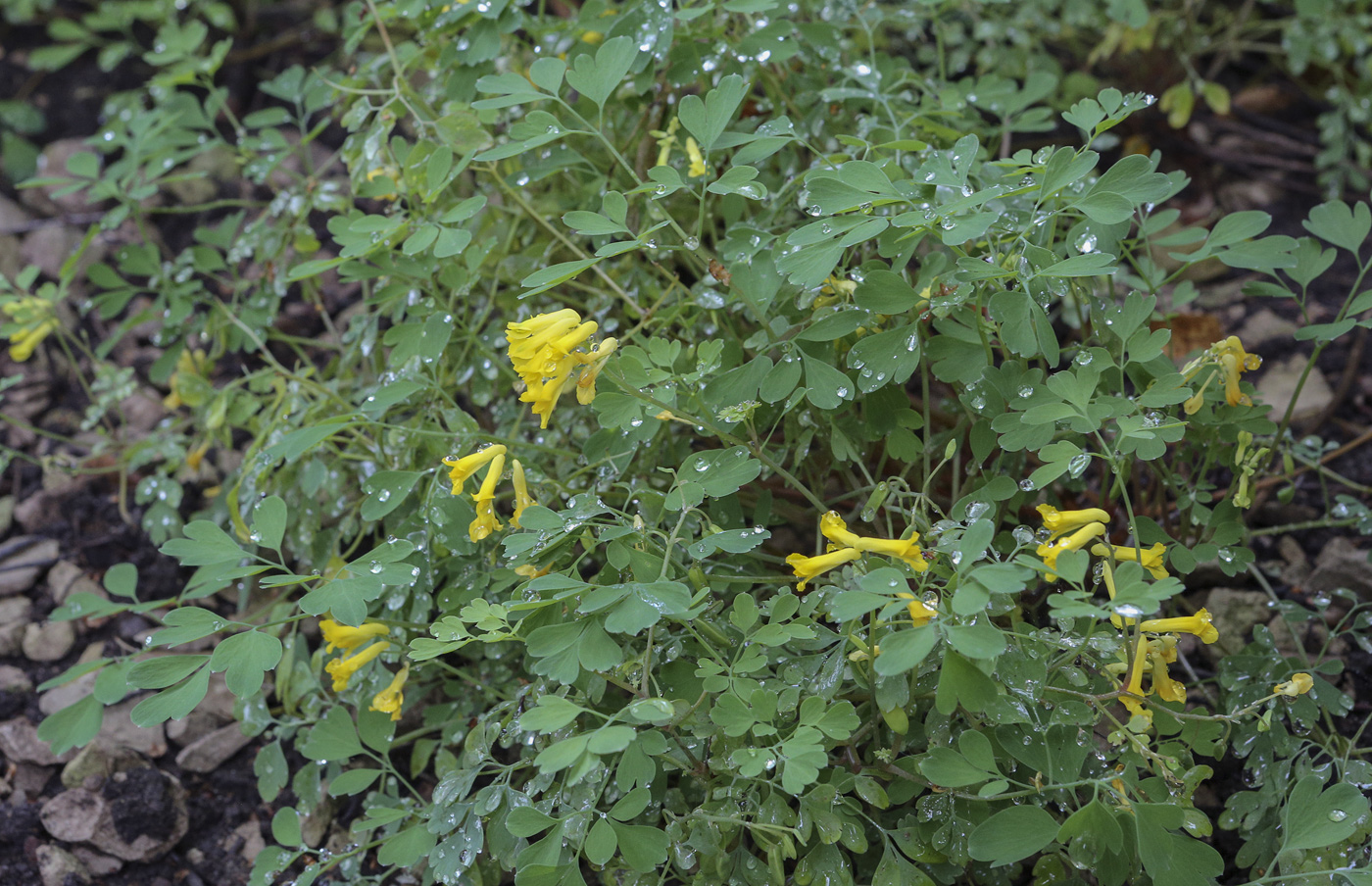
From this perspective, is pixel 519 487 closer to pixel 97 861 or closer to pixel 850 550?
pixel 850 550

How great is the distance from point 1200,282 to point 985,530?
1879mm

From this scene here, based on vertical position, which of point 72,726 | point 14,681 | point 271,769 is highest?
point 72,726

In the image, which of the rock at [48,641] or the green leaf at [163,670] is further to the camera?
the rock at [48,641]

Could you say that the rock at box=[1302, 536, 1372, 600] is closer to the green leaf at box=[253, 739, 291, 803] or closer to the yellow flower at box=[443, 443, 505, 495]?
the yellow flower at box=[443, 443, 505, 495]

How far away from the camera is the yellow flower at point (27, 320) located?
2178mm

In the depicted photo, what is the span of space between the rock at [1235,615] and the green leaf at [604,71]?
4.56 ft

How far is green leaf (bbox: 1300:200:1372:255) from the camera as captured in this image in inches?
63.4

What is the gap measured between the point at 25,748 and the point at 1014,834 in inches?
70.2

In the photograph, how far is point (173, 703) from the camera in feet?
4.32

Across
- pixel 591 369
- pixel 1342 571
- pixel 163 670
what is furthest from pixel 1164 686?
pixel 163 670

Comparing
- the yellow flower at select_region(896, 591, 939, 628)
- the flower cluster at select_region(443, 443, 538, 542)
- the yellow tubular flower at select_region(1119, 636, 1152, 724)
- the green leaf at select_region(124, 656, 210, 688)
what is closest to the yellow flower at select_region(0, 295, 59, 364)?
the green leaf at select_region(124, 656, 210, 688)

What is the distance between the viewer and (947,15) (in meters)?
2.81

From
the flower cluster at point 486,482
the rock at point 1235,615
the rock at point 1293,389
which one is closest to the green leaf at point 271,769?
the flower cluster at point 486,482

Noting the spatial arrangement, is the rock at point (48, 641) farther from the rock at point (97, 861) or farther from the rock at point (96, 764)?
the rock at point (97, 861)
